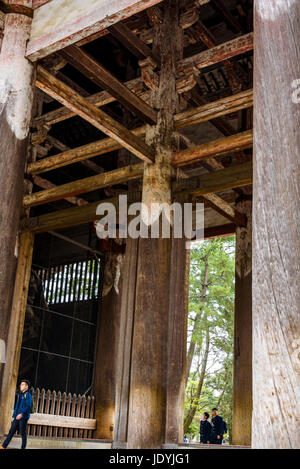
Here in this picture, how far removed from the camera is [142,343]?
6.23m

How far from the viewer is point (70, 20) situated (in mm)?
5047

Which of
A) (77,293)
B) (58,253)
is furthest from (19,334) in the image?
(58,253)

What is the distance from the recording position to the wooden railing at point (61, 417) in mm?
9617

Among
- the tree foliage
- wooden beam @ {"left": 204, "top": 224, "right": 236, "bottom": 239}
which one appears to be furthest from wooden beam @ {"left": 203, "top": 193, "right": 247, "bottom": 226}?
the tree foliage

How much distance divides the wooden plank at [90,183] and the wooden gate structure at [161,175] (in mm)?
22

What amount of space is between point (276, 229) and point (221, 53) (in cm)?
529

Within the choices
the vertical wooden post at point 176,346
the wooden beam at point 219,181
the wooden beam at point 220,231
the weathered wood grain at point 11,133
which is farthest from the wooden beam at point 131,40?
the wooden beam at point 220,231

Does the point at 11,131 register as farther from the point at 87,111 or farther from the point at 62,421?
the point at 62,421

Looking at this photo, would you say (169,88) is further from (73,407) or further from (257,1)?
(73,407)

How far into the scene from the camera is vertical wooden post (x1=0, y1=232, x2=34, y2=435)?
902 centimetres

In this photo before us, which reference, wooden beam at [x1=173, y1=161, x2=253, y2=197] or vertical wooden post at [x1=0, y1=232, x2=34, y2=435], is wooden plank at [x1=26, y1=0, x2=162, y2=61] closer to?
wooden beam at [x1=173, y1=161, x2=253, y2=197]

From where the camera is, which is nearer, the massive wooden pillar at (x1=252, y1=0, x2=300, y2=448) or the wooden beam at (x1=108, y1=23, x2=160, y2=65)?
the massive wooden pillar at (x1=252, y1=0, x2=300, y2=448)

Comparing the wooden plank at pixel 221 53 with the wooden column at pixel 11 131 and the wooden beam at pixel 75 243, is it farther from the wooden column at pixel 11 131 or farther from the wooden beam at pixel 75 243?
the wooden beam at pixel 75 243

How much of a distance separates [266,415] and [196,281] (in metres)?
16.4
